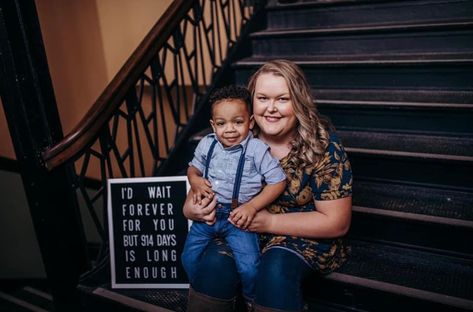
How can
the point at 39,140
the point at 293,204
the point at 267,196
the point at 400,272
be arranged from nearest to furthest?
the point at 267,196 → the point at 293,204 → the point at 400,272 → the point at 39,140

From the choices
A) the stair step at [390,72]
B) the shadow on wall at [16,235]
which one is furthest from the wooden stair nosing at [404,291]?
the shadow on wall at [16,235]

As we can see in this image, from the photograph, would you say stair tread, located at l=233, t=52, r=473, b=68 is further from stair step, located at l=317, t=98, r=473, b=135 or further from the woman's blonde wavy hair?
the woman's blonde wavy hair

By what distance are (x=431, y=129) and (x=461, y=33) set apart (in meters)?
0.69

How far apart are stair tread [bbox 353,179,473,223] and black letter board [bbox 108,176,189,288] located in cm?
92

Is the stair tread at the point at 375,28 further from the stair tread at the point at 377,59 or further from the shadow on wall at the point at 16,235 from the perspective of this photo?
the shadow on wall at the point at 16,235

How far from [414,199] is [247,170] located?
988 millimetres

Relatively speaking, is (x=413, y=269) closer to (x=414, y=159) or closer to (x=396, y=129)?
→ (x=414, y=159)

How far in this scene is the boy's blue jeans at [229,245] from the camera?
5.01ft

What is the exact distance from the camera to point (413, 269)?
1805 millimetres

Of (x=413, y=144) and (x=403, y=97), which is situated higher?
(x=403, y=97)

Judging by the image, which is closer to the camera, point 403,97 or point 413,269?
point 413,269

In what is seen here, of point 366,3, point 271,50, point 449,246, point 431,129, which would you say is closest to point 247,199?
point 449,246

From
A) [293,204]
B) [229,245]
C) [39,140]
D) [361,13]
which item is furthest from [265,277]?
[361,13]

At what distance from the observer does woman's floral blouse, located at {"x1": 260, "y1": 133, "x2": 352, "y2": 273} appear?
1523 mm
